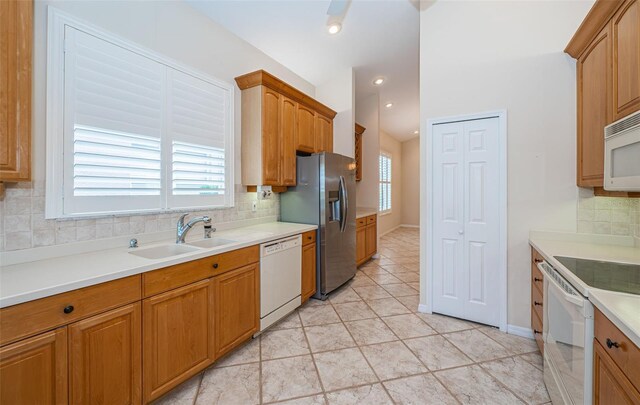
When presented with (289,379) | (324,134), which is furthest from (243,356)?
(324,134)

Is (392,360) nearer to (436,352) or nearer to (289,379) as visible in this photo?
(436,352)

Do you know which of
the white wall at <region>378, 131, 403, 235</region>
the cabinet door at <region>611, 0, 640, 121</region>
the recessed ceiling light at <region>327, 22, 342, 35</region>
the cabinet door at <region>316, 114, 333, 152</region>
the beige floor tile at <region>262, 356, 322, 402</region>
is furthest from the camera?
the white wall at <region>378, 131, 403, 235</region>

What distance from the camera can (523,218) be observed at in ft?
7.66

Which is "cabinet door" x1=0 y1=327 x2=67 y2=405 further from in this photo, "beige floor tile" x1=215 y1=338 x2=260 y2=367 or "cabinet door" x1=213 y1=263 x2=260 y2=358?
"beige floor tile" x1=215 y1=338 x2=260 y2=367

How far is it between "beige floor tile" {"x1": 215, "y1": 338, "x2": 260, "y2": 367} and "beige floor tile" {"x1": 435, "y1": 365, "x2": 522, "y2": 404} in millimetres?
1382

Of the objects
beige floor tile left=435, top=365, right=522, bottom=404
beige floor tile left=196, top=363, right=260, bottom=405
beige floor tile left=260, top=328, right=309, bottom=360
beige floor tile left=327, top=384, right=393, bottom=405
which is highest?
beige floor tile left=260, top=328, right=309, bottom=360

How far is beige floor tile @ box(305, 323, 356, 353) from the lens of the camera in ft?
7.19

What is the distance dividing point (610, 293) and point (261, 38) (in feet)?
11.6

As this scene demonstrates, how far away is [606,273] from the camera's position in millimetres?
1394

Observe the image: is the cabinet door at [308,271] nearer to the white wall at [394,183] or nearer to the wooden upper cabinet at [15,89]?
the wooden upper cabinet at [15,89]

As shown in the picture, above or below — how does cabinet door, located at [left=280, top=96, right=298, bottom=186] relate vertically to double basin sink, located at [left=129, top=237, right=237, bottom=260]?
above

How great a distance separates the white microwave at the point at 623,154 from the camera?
4.24 ft

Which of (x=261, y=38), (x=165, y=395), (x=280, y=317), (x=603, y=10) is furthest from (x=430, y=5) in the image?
(x=165, y=395)

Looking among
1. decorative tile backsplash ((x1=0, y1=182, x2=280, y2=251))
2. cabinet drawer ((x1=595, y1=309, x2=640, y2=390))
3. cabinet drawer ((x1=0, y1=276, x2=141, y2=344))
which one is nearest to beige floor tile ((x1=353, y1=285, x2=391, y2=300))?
cabinet drawer ((x1=595, y1=309, x2=640, y2=390))
